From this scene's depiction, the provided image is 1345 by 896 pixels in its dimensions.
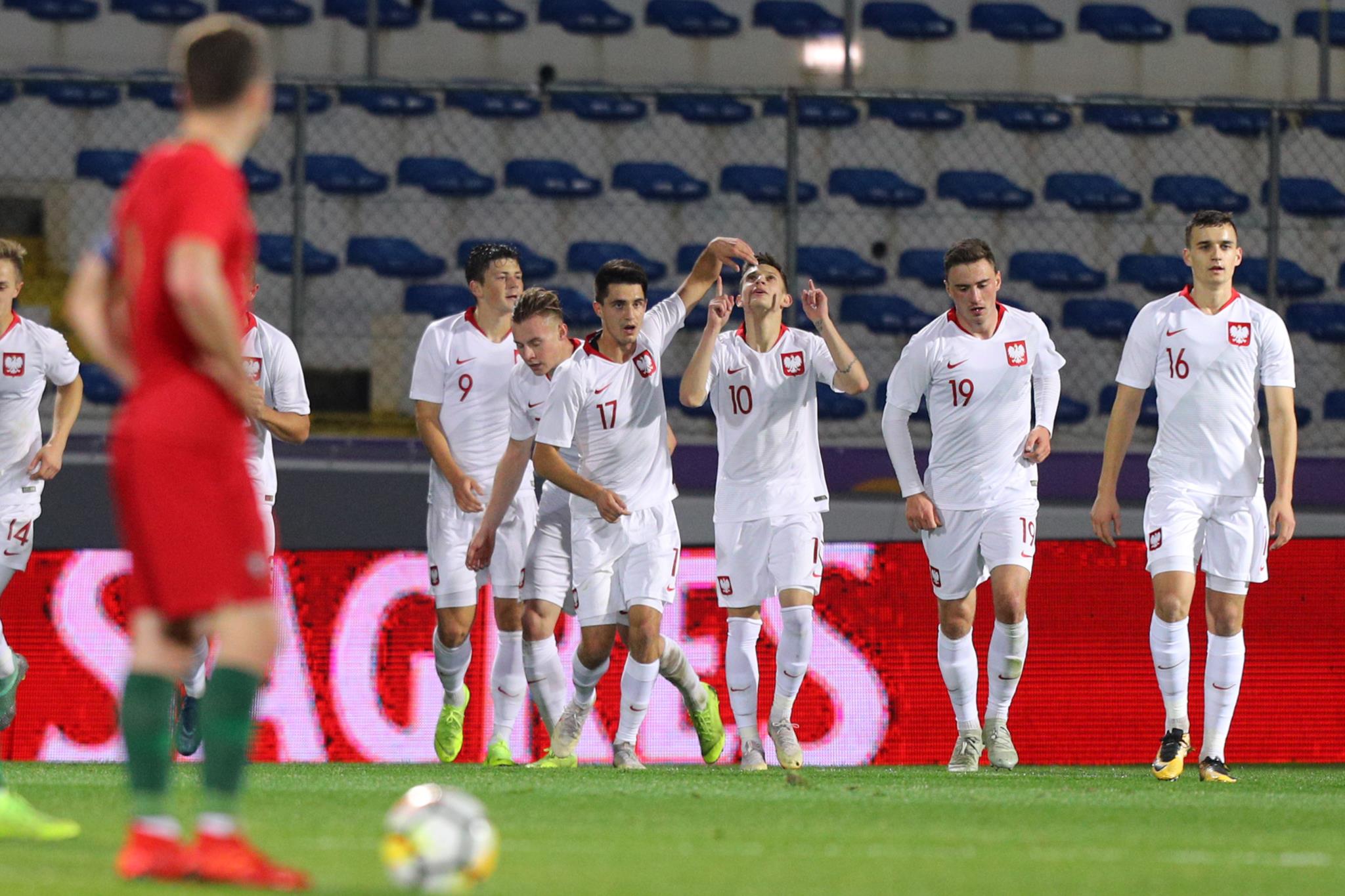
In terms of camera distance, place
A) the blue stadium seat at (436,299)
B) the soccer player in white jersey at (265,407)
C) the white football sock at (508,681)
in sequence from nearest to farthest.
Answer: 1. the soccer player in white jersey at (265,407)
2. the white football sock at (508,681)
3. the blue stadium seat at (436,299)

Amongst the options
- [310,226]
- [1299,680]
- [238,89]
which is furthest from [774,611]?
[310,226]

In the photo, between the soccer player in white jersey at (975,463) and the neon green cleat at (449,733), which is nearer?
the soccer player in white jersey at (975,463)

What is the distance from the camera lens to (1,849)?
4645 mm

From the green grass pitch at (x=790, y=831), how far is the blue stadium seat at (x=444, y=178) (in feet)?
26.4

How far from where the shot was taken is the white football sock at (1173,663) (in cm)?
751

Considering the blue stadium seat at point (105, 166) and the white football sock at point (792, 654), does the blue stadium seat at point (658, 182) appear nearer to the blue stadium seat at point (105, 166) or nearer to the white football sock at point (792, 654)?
the blue stadium seat at point (105, 166)

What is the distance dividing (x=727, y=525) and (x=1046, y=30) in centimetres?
1003

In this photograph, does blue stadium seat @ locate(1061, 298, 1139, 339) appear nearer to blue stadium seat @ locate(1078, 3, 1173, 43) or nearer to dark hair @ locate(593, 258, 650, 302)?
blue stadium seat @ locate(1078, 3, 1173, 43)

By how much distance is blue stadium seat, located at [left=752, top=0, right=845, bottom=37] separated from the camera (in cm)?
1686

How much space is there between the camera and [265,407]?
8.42 m

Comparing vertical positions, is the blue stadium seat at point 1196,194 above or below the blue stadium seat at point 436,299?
above

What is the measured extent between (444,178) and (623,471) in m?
7.69

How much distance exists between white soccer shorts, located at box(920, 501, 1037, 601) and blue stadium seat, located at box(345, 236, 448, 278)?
7.58 metres

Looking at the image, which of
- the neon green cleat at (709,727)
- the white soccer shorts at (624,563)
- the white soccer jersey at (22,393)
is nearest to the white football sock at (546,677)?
the white soccer shorts at (624,563)
